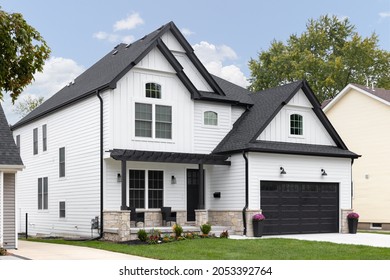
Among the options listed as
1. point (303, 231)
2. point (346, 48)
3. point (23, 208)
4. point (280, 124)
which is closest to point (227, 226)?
point (303, 231)

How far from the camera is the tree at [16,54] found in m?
18.7

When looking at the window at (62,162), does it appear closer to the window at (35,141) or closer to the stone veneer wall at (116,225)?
the window at (35,141)

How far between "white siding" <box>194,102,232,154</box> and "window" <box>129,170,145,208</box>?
2.98 m

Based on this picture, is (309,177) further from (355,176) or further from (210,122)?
(355,176)

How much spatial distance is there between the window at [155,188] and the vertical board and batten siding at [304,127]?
188 inches

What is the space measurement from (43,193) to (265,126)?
12011mm

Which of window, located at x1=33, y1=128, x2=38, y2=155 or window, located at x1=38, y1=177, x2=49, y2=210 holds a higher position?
window, located at x1=33, y1=128, x2=38, y2=155

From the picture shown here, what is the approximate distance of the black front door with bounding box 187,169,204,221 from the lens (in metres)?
27.5

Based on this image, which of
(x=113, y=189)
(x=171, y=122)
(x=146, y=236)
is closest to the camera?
(x=146, y=236)

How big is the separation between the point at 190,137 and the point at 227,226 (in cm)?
423

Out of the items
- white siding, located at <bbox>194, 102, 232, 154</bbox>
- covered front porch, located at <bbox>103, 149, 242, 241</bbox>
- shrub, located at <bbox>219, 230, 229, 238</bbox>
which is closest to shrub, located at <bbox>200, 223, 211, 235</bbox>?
shrub, located at <bbox>219, 230, 229, 238</bbox>

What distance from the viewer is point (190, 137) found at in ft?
90.4

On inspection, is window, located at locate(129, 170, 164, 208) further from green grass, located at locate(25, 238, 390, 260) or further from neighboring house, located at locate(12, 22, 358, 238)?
green grass, located at locate(25, 238, 390, 260)

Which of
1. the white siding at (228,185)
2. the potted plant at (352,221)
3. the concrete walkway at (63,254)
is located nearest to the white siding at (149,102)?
the white siding at (228,185)
